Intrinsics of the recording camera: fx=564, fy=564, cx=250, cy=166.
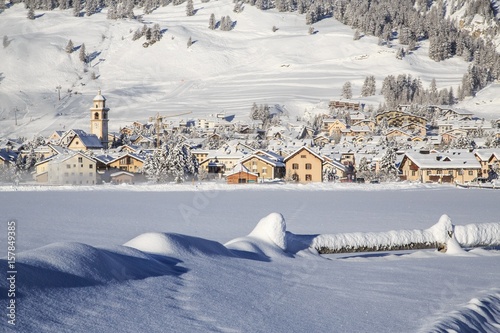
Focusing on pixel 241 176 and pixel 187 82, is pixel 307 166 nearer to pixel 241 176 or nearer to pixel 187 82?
pixel 241 176

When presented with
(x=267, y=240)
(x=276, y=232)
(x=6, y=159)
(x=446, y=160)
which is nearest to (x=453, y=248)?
(x=276, y=232)

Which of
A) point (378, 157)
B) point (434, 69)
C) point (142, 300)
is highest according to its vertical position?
point (434, 69)

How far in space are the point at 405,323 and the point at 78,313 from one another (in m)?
3.33

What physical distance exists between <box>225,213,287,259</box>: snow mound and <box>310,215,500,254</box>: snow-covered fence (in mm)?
979

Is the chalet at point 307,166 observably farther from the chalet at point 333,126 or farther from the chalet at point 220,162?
the chalet at point 333,126

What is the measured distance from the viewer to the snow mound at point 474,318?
5871 mm

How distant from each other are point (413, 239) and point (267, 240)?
3.39m

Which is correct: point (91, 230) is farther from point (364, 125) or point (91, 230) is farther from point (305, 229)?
point (364, 125)

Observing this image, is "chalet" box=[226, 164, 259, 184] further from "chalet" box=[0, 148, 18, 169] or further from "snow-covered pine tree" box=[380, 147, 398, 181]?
"chalet" box=[0, 148, 18, 169]

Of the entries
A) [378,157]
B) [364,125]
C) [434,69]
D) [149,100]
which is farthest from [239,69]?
[378,157]

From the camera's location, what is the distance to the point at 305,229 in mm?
18297

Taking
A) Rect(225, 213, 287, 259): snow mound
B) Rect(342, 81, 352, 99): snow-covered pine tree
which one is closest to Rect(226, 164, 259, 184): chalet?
Rect(225, 213, 287, 259): snow mound

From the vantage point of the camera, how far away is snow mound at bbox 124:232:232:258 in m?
7.48

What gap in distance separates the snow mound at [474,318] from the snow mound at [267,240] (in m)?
3.08
